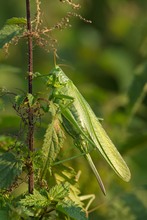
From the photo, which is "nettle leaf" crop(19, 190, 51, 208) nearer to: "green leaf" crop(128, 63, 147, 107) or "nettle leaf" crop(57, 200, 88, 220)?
"nettle leaf" crop(57, 200, 88, 220)

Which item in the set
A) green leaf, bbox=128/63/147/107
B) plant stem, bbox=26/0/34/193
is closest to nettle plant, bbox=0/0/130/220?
plant stem, bbox=26/0/34/193

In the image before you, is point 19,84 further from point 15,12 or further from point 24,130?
point 24,130

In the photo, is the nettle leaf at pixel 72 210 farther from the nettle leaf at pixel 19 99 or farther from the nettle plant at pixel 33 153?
the nettle leaf at pixel 19 99

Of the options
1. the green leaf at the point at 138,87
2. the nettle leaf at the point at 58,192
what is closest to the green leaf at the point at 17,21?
the nettle leaf at the point at 58,192

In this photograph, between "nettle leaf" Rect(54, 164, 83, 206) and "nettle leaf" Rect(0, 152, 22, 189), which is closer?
"nettle leaf" Rect(0, 152, 22, 189)

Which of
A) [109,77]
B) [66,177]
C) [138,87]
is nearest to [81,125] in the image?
[66,177]

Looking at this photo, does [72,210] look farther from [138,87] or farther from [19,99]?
[138,87]
